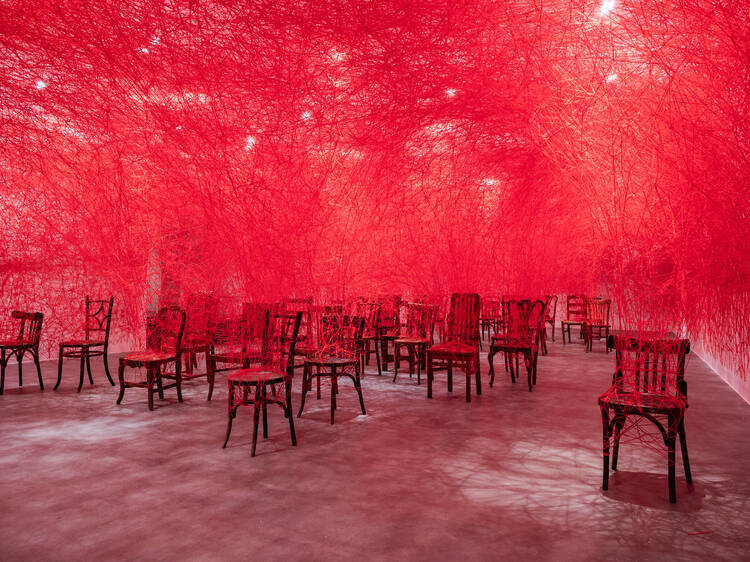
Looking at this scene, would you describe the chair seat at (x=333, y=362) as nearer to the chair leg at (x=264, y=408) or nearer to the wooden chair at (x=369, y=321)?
the chair leg at (x=264, y=408)

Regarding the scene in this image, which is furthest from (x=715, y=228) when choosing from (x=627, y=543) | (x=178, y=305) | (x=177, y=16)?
(x=178, y=305)

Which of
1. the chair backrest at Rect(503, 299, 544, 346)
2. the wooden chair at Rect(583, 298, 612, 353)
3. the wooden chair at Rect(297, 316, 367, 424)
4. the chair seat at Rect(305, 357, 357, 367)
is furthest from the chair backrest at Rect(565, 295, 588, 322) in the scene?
the chair seat at Rect(305, 357, 357, 367)

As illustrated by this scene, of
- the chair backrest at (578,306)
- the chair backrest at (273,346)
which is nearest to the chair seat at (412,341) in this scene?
the chair backrest at (273,346)

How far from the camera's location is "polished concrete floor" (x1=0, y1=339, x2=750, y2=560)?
7.98 ft

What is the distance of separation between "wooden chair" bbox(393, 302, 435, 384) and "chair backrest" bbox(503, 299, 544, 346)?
3.15 feet

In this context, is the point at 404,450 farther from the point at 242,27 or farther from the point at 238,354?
the point at 242,27

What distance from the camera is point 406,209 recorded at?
4.61m

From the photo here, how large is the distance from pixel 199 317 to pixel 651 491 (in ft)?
15.5

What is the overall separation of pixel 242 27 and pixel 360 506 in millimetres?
2488

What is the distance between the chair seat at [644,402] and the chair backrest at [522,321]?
3.00 metres

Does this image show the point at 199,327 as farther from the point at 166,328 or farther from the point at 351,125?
the point at 351,125

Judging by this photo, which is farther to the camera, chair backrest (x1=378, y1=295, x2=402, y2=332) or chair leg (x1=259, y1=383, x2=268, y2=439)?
chair backrest (x1=378, y1=295, x2=402, y2=332)

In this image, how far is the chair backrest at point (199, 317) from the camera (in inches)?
218

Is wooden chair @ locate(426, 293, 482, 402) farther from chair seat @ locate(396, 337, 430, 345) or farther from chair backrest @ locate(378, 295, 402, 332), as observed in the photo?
chair backrest @ locate(378, 295, 402, 332)
